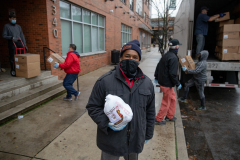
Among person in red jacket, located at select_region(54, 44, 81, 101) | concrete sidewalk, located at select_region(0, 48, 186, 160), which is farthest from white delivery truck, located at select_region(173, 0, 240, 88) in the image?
person in red jacket, located at select_region(54, 44, 81, 101)

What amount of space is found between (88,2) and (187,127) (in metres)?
7.91

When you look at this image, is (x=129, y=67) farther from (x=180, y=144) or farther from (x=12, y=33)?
(x=12, y=33)

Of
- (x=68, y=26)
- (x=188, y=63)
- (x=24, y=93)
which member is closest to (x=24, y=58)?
(x=24, y=93)

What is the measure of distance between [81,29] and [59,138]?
692 centimetres

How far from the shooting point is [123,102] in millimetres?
1693

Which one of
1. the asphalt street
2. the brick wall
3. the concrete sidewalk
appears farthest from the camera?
the brick wall

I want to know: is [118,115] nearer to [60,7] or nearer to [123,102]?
[123,102]

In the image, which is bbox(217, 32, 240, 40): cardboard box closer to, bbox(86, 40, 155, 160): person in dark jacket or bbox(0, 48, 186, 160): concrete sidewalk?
bbox(0, 48, 186, 160): concrete sidewalk

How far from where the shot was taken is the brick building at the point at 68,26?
6535mm

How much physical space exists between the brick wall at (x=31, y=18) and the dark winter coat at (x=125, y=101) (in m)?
5.56

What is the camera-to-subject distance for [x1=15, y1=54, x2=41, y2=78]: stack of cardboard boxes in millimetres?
5199

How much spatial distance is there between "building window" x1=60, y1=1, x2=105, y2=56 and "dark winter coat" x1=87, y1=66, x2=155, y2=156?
6588 millimetres

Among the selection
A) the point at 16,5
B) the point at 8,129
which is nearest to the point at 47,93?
the point at 8,129

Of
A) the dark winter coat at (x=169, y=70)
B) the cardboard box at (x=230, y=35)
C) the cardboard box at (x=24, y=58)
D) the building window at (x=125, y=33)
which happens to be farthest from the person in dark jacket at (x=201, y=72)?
the building window at (x=125, y=33)
